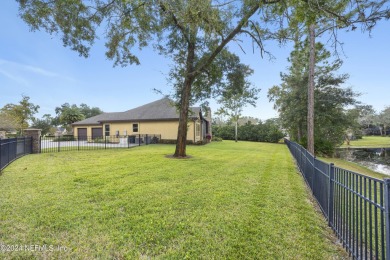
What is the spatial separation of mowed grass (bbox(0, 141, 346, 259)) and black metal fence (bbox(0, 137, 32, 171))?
2.12 meters

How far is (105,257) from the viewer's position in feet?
8.28

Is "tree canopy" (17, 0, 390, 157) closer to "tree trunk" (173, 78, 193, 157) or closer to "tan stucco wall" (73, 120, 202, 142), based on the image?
"tree trunk" (173, 78, 193, 157)

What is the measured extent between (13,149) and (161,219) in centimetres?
1000

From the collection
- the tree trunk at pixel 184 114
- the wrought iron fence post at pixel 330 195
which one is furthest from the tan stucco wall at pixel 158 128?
the wrought iron fence post at pixel 330 195

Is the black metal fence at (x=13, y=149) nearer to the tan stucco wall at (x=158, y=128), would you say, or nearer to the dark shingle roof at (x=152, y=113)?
the tan stucco wall at (x=158, y=128)

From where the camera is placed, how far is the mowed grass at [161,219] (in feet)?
8.87

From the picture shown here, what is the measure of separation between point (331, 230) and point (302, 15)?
5.76m

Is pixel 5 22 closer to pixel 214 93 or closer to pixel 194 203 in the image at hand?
pixel 214 93

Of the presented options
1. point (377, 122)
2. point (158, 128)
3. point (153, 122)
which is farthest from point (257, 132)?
point (377, 122)

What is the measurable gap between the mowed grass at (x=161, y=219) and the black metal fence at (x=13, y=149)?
2123mm

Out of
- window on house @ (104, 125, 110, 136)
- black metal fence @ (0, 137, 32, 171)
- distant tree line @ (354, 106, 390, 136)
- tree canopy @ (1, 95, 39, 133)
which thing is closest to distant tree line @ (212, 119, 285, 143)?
window on house @ (104, 125, 110, 136)

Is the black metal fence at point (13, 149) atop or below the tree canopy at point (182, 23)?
below

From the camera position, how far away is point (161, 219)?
3.55 meters

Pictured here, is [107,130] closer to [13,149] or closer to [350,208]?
[13,149]
